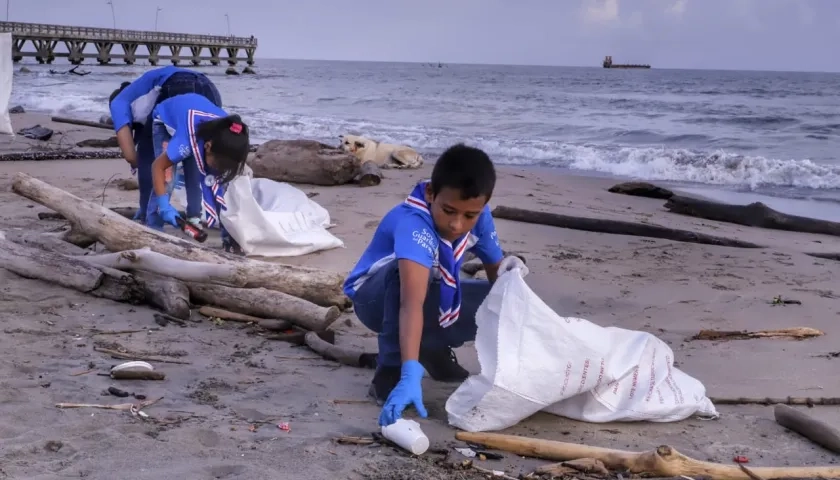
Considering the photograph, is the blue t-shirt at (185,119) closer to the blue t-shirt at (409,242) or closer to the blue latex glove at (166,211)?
the blue latex glove at (166,211)

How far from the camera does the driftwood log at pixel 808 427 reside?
2843 mm

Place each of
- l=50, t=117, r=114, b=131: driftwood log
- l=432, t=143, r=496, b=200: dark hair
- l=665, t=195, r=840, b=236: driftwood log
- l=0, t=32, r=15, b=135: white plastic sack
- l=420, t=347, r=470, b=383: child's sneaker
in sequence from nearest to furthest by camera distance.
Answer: l=432, t=143, r=496, b=200: dark hair < l=420, t=347, r=470, b=383: child's sneaker < l=665, t=195, r=840, b=236: driftwood log < l=0, t=32, r=15, b=135: white plastic sack < l=50, t=117, r=114, b=131: driftwood log

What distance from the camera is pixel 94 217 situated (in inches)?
195

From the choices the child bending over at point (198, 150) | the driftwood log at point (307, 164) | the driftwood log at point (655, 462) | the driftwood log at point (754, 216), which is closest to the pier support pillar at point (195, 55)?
the driftwood log at point (307, 164)

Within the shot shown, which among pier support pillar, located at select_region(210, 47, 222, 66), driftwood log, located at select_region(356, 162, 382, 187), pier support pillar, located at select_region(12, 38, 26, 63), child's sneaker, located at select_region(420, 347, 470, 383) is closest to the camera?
child's sneaker, located at select_region(420, 347, 470, 383)

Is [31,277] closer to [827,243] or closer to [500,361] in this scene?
[500,361]

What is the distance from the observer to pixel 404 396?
2729mm

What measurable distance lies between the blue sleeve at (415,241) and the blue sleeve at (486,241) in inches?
12.6

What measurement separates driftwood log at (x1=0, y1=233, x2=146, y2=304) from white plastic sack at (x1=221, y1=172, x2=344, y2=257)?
4.19 feet

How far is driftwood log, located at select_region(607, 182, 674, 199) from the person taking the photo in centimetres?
971

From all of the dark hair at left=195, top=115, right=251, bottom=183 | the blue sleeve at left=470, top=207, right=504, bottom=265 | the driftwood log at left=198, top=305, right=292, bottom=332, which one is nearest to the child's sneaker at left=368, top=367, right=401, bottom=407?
the blue sleeve at left=470, top=207, right=504, bottom=265

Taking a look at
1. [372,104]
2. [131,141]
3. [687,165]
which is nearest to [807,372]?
[131,141]

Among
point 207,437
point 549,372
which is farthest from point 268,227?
point 549,372

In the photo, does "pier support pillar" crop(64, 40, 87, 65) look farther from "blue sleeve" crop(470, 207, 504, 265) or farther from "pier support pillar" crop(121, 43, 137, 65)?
"blue sleeve" crop(470, 207, 504, 265)
